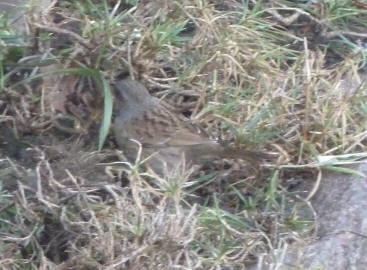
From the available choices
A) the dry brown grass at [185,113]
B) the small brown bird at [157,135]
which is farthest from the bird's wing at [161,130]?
the dry brown grass at [185,113]

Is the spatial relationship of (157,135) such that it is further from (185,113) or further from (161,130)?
(185,113)

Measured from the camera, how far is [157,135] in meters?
5.44

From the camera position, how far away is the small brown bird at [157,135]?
17.1 feet

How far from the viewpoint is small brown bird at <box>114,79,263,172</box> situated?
5215 mm

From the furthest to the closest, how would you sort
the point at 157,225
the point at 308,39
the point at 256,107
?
the point at 308,39
the point at 256,107
the point at 157,225

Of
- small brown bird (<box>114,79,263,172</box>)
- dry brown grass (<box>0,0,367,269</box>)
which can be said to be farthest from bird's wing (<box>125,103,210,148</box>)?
dry brown grass (<box>0,0,367,269</box>)

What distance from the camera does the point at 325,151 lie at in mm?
5277

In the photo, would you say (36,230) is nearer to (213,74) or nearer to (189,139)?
(189,139)

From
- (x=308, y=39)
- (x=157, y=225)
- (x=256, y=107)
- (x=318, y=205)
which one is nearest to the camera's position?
(x=157, y=225)

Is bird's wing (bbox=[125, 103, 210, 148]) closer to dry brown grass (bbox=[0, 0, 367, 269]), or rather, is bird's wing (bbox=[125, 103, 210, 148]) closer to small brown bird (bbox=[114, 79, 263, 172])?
small brown bird (bbox=[114, 79, 263, 172])

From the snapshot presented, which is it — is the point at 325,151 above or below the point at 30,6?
below

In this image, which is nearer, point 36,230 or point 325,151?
point 36,230

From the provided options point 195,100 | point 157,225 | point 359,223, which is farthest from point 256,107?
point 157,225

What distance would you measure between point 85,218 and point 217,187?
704 millimetres
